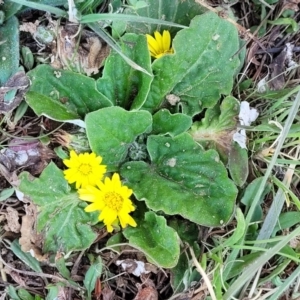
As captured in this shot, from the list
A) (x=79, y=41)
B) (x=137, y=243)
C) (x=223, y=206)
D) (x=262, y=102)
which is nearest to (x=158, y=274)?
(x=137, y=243)

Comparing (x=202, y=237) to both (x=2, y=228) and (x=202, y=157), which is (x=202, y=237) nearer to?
(x=202, y=157)

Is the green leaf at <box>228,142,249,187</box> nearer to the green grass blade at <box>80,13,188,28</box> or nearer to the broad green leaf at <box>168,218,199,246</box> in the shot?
the broad green leaf at <box>168,218,199,246</box>

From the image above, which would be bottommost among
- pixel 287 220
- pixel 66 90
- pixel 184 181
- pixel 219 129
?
pixel 287 220

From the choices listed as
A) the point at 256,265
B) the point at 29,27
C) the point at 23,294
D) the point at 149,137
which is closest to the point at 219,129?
the point at 149,137

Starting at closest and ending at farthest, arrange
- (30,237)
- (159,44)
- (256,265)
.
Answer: (256,265) < (30,237) < (159,44)

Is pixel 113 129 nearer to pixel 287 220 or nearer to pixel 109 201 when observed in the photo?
pixel 109 201

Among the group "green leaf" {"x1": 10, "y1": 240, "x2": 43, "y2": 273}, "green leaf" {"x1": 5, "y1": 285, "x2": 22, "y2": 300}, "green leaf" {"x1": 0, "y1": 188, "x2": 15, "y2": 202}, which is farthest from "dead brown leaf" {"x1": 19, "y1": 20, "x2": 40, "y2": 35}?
"green leaf" {"x1": 5, "y1": 285, "x2": 22, "y2": 300}
